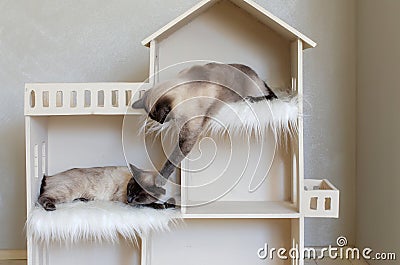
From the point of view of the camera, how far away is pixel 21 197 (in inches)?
60.5

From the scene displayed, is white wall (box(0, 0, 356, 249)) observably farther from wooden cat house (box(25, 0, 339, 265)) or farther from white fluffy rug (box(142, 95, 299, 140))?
white fluffy rug (box(142, 95, 299, 140))

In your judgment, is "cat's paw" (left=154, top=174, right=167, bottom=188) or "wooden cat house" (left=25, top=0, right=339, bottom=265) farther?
"wooden cat house" (left=25, top=0, right=339, bottom=265)

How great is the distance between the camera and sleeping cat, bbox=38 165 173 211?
123 cm

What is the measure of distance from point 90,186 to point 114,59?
1.42ft

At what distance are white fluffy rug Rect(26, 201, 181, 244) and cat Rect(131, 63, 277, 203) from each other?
8cm

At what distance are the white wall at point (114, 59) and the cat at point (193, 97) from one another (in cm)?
37

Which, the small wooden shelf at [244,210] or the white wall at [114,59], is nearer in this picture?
the small wooden shelf at [244,210]

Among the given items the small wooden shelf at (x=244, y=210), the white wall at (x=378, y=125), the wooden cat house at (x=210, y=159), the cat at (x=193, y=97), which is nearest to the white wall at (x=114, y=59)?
the white wall at (x=378, y=125)

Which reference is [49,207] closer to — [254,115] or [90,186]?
[90,186]

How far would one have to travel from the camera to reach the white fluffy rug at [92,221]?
1.17m

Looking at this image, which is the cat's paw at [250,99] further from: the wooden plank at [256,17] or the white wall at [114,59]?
the white wall at [114,59]

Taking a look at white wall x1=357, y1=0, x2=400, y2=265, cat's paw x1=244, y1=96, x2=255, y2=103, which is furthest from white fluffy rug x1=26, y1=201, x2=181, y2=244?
white wall x1=357, y1=0, x2=400, y2=265

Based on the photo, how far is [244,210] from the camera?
4.15 ft

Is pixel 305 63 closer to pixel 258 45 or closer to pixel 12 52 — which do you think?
pixel 258 45
